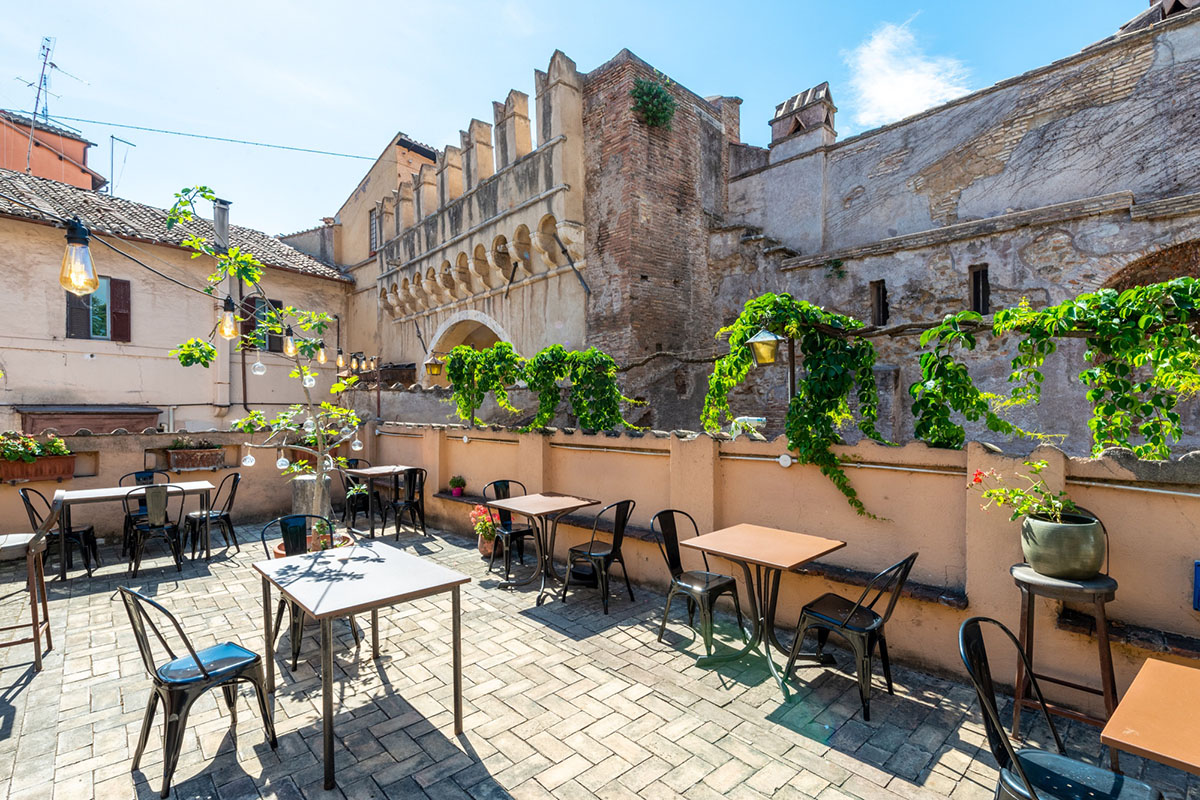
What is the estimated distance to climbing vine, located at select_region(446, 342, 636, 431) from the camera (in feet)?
23.2

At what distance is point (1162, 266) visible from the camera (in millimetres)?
6863

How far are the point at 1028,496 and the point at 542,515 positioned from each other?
149 inches

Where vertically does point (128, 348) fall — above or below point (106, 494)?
above

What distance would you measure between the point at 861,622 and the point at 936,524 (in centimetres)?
103

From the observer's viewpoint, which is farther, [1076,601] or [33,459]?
[33,459]

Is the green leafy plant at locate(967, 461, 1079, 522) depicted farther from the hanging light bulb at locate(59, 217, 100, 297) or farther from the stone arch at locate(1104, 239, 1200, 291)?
the hanging light bulb at locate(59, 217, 100, 297)

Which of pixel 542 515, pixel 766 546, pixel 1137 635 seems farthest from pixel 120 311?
pixel 1137 635

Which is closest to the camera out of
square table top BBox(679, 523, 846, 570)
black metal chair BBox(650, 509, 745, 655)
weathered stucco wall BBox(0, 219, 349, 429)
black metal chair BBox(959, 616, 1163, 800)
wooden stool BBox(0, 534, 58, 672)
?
black metal chair BBox(959, 616, 1163, 800)

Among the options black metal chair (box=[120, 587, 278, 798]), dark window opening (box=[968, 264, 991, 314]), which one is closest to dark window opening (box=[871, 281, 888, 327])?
dark window opening (box=[968, 264, 991, 314])

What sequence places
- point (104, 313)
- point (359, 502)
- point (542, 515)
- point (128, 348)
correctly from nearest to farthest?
point (542, 515) → point (359, 502) → point (104, 313) → point (128, 348)

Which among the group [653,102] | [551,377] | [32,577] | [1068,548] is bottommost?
[32,577]

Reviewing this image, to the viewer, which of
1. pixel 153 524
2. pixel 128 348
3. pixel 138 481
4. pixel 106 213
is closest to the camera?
pixel 153 524

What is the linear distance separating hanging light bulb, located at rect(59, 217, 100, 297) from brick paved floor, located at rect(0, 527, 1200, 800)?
8.51ft

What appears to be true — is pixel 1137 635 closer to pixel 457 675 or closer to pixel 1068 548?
pixel 1068 548
